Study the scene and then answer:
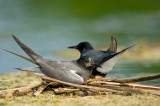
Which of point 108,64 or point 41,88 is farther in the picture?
point 108,64

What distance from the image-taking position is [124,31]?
1187cm

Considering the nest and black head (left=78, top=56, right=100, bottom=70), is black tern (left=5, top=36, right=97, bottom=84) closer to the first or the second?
black head (left=78, top=56, right=100, bottom=70)

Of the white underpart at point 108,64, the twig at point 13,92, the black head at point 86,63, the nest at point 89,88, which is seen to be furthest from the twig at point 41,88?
the white underpart at point 108,64

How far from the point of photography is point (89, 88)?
4.37 metres

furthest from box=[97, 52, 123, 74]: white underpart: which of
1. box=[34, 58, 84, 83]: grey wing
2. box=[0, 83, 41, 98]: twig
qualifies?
box=[0, 83, 41, 98]: twig

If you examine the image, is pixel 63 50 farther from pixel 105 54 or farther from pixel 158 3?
pixel 158 3

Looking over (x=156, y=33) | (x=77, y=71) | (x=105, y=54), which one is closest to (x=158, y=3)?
(x=156, y=33)

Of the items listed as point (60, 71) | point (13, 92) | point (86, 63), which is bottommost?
point (13, 92)

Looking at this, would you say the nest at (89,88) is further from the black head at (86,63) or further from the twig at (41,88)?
the black head at (86,63)

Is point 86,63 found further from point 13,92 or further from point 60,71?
point 13,92

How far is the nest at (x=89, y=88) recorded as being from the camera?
4281mm

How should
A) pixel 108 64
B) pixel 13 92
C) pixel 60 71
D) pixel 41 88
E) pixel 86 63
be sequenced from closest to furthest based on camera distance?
pixel 13 92, pixel 41 88, pixel 60 71, pixel 86 63, pixel 108 64

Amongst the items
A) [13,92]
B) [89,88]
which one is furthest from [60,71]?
[13,92]

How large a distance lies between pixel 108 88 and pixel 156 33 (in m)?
7.56
